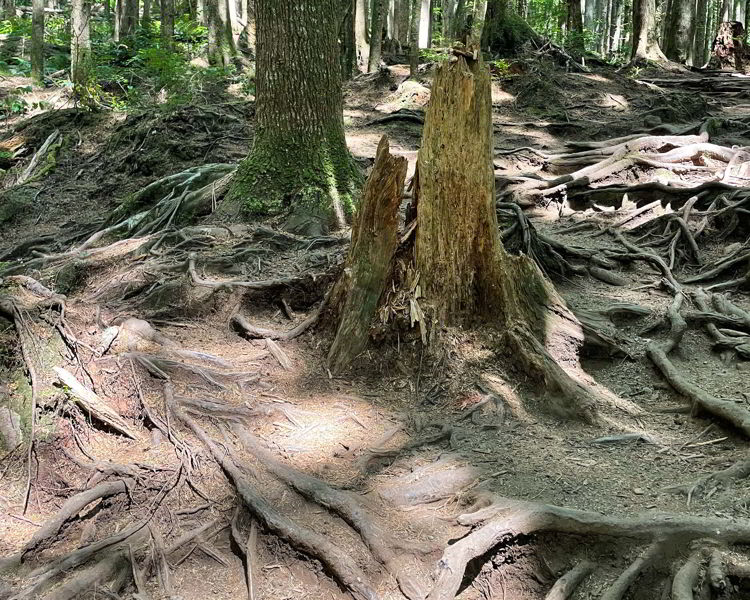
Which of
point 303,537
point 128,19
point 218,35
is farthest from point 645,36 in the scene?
point 128,19

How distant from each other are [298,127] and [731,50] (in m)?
17.0

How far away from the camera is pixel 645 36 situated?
19.8 metres

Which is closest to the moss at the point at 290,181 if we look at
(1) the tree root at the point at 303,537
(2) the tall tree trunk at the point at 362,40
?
(1) the tree root at the point at 303,537

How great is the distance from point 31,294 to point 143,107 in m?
10.8

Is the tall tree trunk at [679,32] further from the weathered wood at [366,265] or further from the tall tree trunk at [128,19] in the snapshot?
the tall tree trunk at [128,19]

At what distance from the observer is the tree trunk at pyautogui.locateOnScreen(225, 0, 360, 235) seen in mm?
7918

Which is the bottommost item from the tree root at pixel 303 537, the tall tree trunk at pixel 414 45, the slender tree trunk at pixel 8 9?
the tree root at pixel 303 537

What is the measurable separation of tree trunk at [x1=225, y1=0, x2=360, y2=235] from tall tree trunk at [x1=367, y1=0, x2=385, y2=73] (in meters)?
11.3

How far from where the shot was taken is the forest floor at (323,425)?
3.65 metres

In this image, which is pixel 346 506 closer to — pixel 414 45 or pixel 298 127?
pixel 298 127

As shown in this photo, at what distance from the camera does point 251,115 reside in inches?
569

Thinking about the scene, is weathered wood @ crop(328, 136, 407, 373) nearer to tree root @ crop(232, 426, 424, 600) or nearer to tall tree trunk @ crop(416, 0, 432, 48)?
tree root @ crop(232, 426, 424, 600)

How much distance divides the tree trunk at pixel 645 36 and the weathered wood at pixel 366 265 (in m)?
16.9

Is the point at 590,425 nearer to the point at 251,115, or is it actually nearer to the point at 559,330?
the point at 559,330
